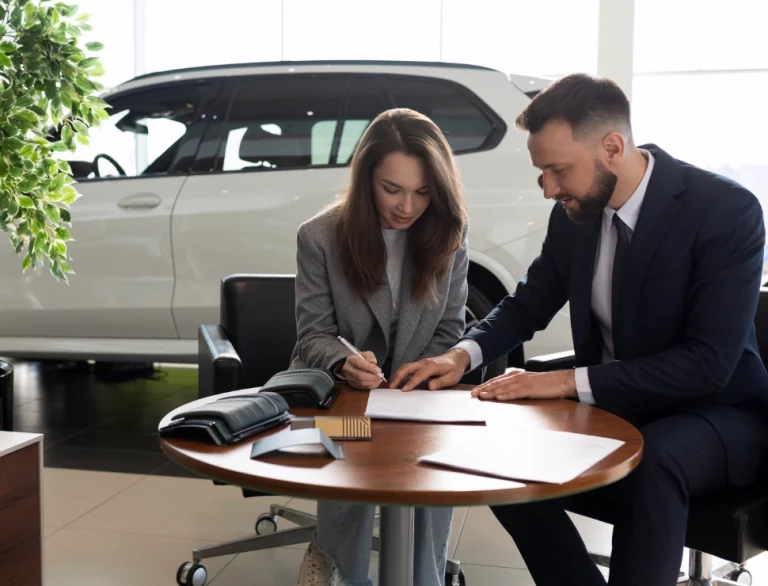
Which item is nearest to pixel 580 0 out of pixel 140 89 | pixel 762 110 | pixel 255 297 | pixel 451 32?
pixel 451 32

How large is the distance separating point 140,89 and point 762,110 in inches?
163

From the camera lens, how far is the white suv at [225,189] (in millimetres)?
3391

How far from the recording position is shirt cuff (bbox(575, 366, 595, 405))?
5.47 feet

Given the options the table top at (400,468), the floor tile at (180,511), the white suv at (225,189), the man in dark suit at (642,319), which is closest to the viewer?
the table top at (400,468)

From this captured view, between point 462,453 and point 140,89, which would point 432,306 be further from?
point 140,89

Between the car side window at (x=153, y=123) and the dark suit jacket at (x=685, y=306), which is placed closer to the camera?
the dark suit jacket at (x=685, y=306)

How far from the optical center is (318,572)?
6.02ft

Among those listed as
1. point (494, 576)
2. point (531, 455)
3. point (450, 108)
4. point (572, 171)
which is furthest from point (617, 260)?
point (450, 108)

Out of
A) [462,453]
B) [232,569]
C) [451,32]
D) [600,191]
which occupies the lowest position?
[232,569]

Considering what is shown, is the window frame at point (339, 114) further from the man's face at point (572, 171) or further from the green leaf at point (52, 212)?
the man's face at point (572, 171)

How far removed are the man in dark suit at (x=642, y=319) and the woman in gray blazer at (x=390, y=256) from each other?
0.69 feet

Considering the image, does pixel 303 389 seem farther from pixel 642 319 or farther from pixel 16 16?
pixel 16 16

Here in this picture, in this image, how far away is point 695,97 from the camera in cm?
591

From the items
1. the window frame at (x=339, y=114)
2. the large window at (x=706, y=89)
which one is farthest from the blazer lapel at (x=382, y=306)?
the large window at (x=706, y=89)
